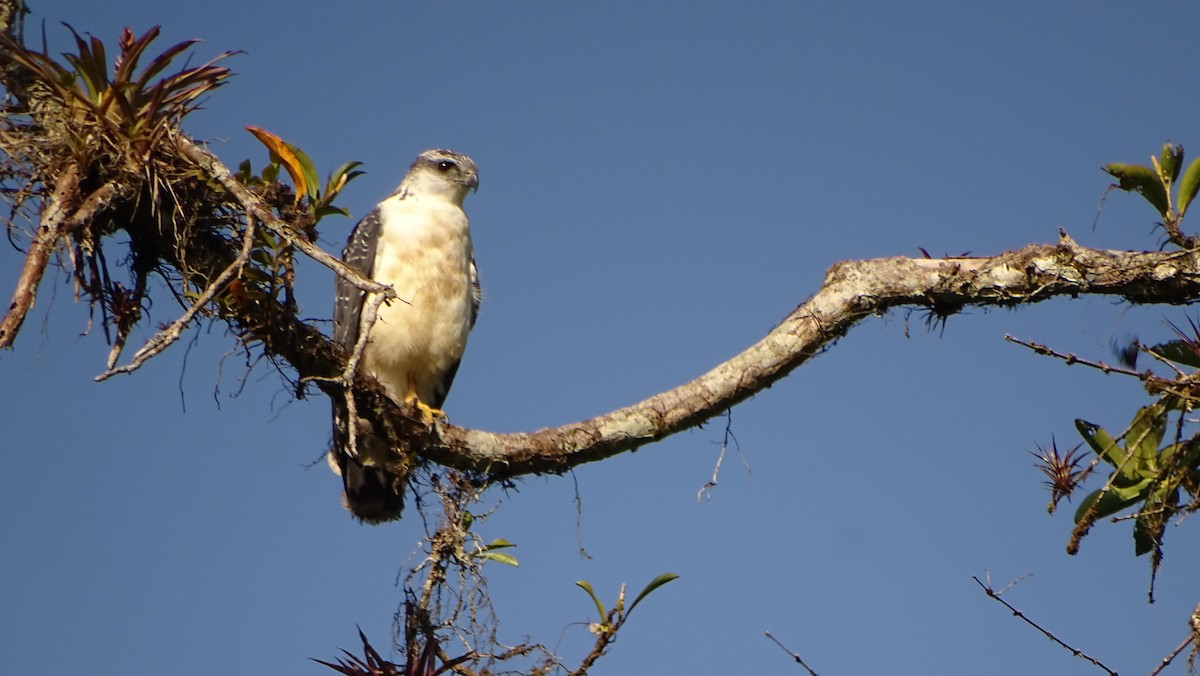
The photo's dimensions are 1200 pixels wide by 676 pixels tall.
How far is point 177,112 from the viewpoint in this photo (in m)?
3.73

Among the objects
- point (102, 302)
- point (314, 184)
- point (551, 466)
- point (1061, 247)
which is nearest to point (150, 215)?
point (102, 302)

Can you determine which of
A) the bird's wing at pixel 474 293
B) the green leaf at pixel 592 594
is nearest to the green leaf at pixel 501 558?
the green leaf at pixel 592 594

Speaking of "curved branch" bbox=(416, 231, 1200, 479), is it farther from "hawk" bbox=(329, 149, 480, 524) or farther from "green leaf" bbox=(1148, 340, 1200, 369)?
"hawk" bbox=(329, 149, 480, 524)

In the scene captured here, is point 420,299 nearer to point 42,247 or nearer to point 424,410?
point 424,410

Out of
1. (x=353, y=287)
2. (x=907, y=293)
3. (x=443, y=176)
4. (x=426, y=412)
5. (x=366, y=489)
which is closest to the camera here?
(x=907, y=293)

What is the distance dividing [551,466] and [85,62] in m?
2.06

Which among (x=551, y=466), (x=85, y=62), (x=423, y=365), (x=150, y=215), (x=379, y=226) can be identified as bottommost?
(x=551, y=466)

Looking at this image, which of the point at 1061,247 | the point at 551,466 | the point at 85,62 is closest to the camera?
the point at 85,62

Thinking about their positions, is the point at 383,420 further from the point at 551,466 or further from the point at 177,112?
the point at 177,112

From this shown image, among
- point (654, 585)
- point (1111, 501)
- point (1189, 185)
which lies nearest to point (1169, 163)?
point (1189, 185)

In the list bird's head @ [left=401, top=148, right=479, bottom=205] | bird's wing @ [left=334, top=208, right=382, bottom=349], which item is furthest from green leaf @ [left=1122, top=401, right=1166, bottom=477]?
bird's head @ [left=401, top=148, right=479, bottom=205]

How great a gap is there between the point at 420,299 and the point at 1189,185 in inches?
135

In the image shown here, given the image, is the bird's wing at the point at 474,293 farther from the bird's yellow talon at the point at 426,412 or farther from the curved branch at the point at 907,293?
the curved branch at the point at 907,293

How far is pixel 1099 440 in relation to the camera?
3.59 meters
